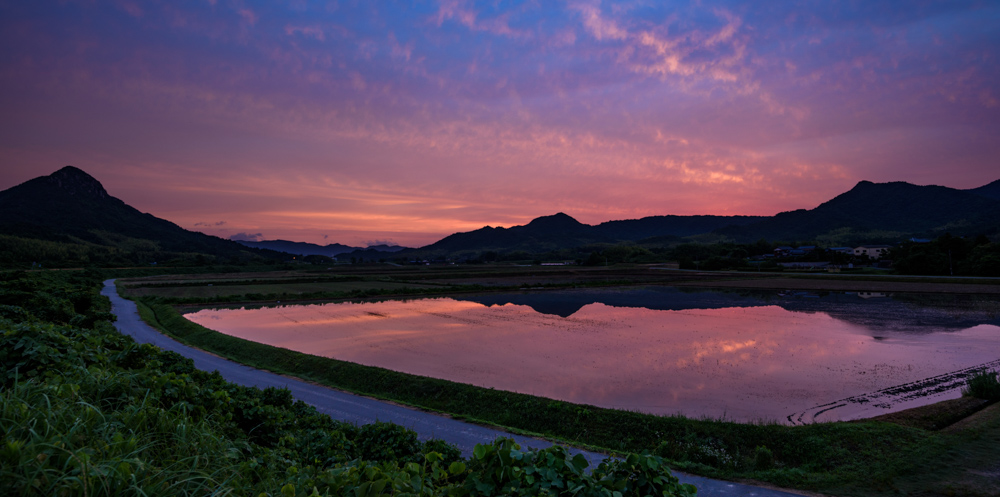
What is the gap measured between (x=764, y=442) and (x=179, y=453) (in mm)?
11331

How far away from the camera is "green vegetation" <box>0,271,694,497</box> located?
287 cm

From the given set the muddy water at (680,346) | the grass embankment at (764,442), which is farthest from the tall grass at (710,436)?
the muddy water at (680,346)

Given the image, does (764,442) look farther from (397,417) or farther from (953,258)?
(953,258)

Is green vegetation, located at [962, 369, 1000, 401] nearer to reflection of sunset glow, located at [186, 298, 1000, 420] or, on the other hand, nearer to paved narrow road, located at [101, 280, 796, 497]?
reflection of sunset glow, located at [186, 298, 1000, 420]

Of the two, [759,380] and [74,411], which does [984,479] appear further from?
[74,411]

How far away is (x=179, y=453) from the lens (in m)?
3.82

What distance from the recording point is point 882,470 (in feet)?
28.4

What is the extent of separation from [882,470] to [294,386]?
632 inches

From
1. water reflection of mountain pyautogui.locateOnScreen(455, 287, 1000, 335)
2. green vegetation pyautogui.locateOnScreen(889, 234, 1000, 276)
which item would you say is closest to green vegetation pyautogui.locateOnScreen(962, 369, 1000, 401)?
water reflection of mountain pyautogui.locateOnScreen(455, 287, 1000, 335)

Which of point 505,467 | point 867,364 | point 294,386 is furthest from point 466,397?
point 867,364

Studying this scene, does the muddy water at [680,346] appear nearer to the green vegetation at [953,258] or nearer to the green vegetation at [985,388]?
the green vegetation at [985,388]

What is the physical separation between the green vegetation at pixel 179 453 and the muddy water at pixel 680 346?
1041 centimetres

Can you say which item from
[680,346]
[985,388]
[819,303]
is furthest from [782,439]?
[819,303]

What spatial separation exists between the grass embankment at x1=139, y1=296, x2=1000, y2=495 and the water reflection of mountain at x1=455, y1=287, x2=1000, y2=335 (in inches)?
802
